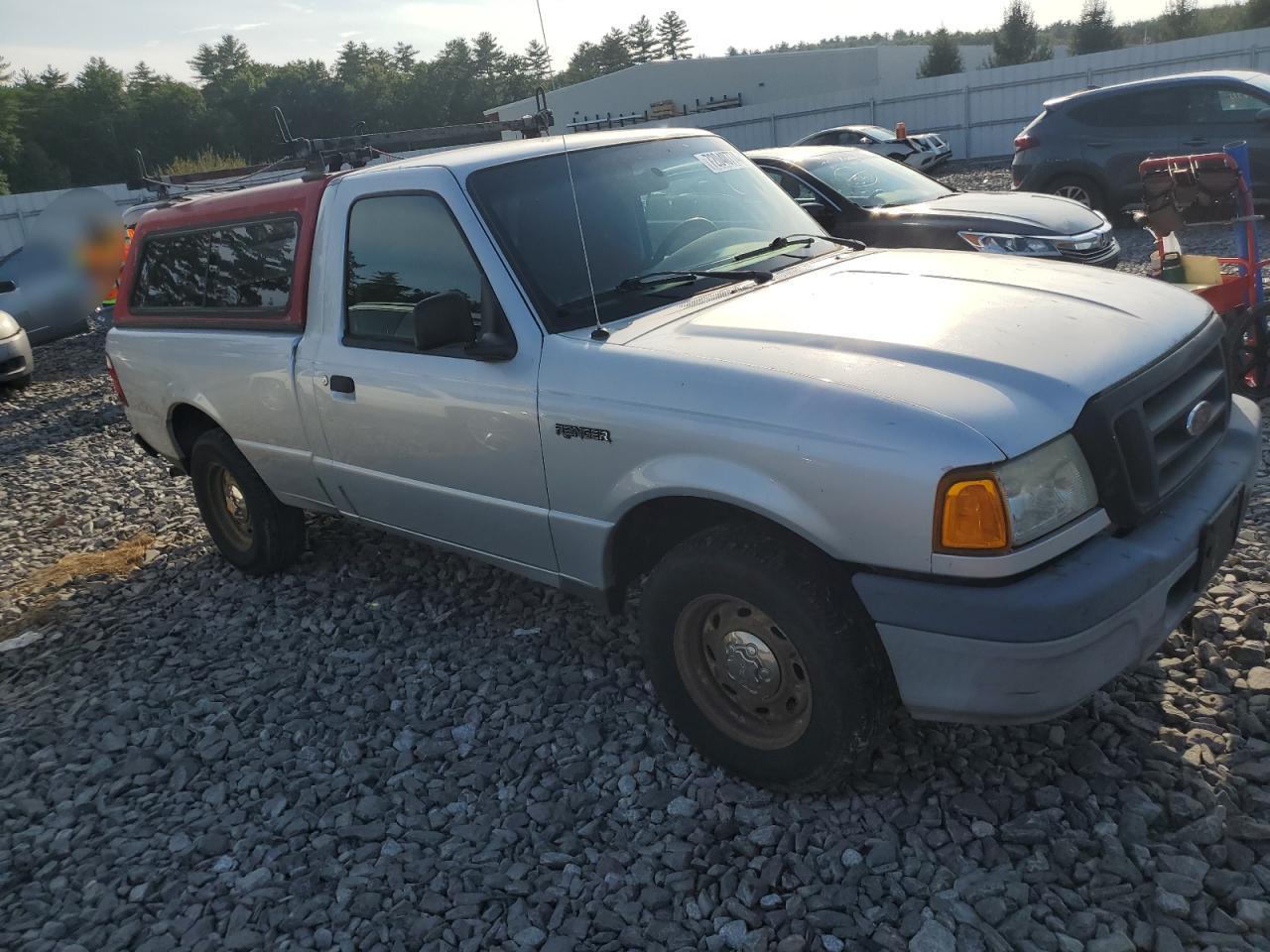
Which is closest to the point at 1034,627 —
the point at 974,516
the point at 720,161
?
the point at 974,516

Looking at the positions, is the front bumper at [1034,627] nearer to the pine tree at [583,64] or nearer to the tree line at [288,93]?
the tree line at [288,93]

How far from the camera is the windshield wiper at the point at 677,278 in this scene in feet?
11.6

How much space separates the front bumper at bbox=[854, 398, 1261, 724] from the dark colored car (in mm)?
5112

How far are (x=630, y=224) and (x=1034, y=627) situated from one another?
209 cm

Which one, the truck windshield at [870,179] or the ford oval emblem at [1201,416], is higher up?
the truck windshield at [870,179]

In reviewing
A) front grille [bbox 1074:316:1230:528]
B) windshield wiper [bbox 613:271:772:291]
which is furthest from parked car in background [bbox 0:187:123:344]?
front grille [bbox 1074:316:1230:528]

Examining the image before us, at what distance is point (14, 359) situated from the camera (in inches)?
456

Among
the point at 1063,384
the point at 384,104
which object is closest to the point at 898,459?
the point at 1063,384

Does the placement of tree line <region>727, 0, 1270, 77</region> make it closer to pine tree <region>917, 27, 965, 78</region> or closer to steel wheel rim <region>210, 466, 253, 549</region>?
pine tree <region>917, 27, 965, 78</region>

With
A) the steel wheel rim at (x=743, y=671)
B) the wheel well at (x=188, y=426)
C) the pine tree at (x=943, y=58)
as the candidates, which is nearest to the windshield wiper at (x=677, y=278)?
the steel wheel rim at (x=743, y=671)

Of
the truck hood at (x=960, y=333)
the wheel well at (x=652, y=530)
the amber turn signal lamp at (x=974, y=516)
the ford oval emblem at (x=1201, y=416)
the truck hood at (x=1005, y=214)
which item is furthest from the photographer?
the truck hood at (x=1005, y=214)

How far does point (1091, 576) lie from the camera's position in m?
2.50

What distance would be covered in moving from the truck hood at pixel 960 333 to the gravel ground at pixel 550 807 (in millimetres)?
1173

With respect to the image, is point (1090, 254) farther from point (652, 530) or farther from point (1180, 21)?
point (1180, 21)
